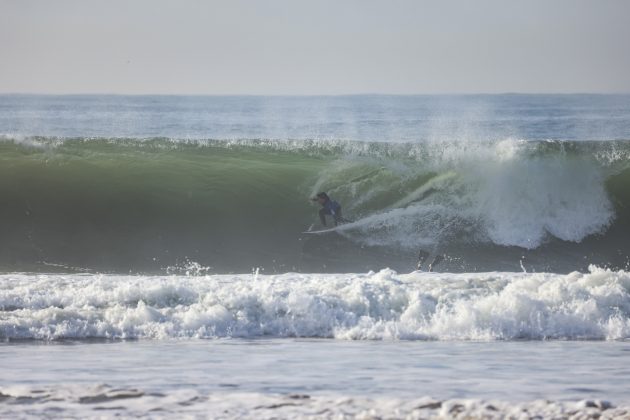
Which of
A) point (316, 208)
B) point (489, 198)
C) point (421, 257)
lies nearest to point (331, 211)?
point (316, 208)

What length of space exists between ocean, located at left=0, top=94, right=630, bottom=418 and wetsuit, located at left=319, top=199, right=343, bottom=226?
255 mm

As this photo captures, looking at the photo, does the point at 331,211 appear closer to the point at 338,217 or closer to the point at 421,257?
the point at 338,217

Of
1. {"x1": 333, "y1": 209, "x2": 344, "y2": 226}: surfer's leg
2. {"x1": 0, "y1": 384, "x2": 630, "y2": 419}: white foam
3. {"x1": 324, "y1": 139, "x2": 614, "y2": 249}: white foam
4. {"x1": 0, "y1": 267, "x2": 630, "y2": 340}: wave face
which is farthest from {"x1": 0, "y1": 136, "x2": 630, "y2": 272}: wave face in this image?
{"x1": 0, "y1": 384, "x2": 630, "y2": 419}: white foam

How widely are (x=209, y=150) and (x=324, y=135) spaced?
1509cm

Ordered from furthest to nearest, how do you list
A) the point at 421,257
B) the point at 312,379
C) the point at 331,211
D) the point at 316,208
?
1. the point at 316,208
2. the point at 331,211
3. the point at 421,257
4. the point at 312,379

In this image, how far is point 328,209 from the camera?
17484 mm

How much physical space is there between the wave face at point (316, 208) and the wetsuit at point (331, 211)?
213 millimetres

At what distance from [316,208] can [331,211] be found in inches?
28.4

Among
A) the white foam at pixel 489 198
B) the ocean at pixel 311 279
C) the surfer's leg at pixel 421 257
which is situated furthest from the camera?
the white foam at pixel 489 198

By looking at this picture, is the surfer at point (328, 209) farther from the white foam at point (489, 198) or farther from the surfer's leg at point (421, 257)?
the surfer's leg at point (421, 257)

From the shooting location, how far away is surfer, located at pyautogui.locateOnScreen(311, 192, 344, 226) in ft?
56.5

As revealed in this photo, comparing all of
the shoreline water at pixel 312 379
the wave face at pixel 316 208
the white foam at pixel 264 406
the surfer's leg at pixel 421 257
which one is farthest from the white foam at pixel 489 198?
the white foam at pixel 264 406

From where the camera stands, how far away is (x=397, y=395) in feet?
25.2

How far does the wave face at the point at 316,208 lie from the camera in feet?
52.6
